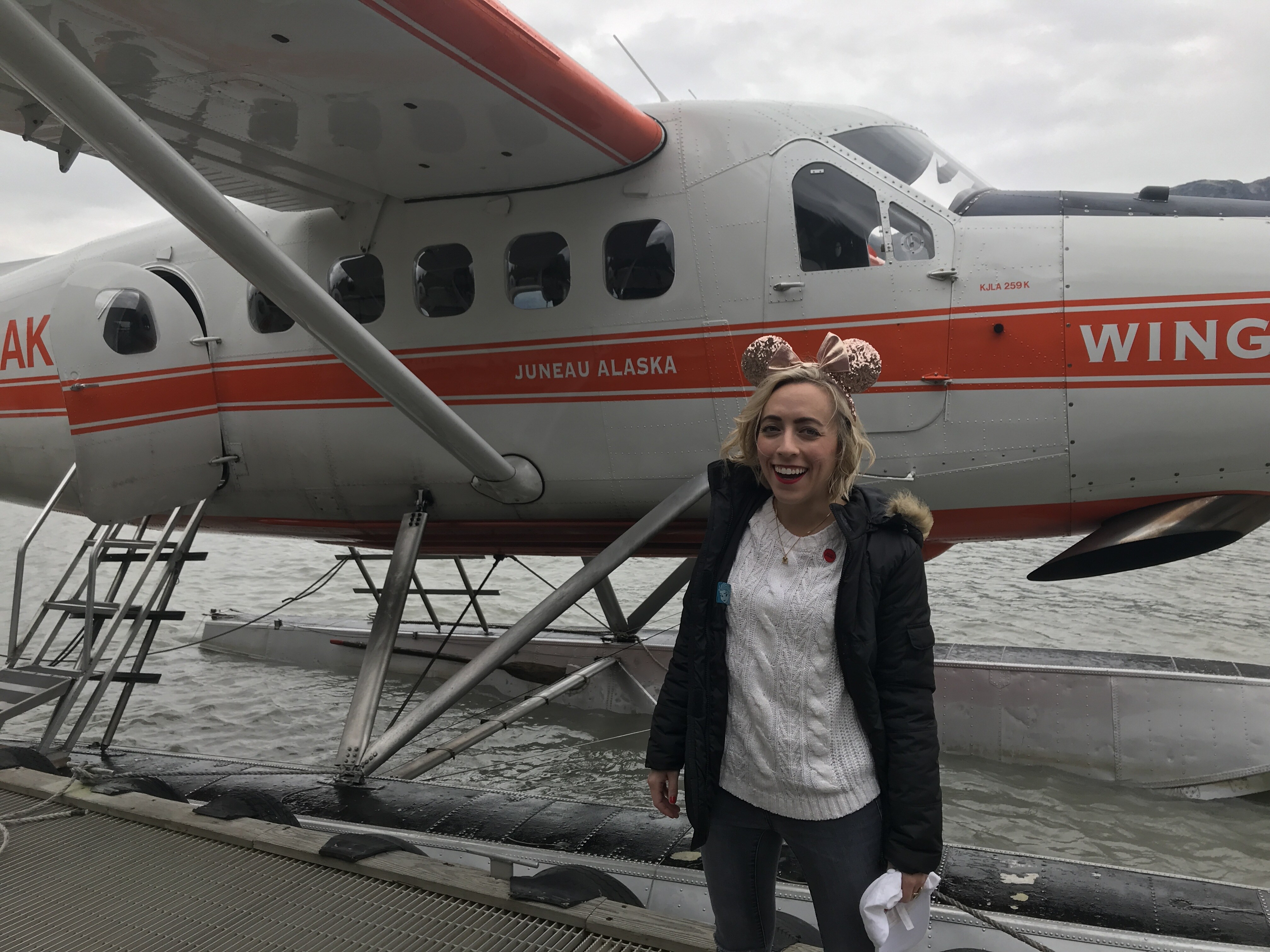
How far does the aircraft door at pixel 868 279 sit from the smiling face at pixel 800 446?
2.60m

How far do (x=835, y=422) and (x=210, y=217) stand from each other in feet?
9.35

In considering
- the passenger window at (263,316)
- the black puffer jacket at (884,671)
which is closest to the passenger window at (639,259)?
Result: the passenger window at (263,316)

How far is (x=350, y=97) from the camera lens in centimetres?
434

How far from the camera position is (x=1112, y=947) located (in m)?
3.49

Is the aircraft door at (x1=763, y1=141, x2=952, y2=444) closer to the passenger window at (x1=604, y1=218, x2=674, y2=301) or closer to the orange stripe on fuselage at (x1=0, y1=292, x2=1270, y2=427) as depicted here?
the orange stripe on fuselage at (x1=0, y1=292, x2=1270, y2=427)

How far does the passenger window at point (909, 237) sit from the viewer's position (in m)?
4.70

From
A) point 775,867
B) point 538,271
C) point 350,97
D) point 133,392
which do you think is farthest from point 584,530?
point 775,867

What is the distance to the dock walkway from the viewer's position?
2926 millimetres

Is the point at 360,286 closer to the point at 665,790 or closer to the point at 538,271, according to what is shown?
the point at 538,271

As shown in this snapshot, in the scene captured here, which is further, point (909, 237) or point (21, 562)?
point (21, 562)

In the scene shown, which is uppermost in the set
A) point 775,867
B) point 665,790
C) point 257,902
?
point 665,790

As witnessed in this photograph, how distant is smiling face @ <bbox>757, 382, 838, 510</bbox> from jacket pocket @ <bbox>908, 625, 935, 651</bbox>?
0.35 m

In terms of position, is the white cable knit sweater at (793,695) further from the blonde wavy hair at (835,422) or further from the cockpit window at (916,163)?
the cockpit window at (916,163)

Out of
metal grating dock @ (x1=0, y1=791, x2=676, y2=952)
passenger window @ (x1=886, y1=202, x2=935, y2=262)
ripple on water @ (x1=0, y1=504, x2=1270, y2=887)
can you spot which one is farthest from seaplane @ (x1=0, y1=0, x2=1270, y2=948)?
metal grating dock @ (x1=0, y1=791, x2=676, y2=952)
